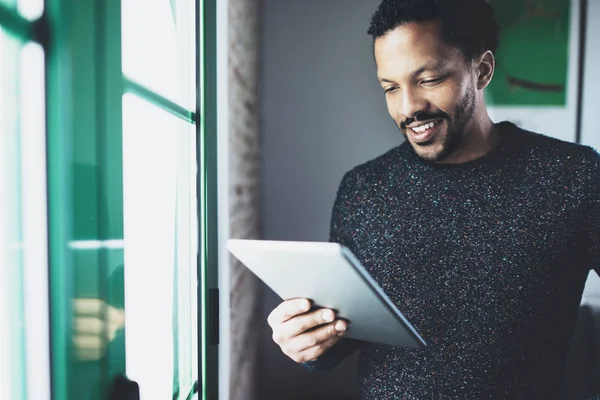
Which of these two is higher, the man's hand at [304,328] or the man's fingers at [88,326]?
the man's fingers at [88,326]

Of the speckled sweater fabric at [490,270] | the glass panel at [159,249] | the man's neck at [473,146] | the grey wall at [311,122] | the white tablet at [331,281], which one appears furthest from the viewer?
the grey wall at [311,122]

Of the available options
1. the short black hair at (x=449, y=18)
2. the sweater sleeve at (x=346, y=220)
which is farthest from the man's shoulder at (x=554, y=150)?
the sweater sleeve at (x=346, y=220)

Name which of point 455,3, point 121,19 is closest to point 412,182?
point 455,3

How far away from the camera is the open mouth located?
103 centimetres

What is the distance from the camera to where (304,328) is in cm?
79

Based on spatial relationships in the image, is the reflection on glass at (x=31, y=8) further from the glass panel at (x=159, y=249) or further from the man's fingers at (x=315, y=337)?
the man's fingers at (x=315, y=337)

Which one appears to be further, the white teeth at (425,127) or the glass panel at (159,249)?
the white teeth at (425,127)

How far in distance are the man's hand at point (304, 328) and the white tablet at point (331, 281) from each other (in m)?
0.02

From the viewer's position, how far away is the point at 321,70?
6.65 feet

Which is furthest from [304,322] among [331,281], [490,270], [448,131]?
[448,131]

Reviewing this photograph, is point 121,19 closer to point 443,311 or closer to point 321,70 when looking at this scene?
point 443,311

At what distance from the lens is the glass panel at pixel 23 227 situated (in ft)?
1.41

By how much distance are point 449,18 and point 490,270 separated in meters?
0.55

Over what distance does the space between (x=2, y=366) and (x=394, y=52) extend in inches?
35.1
